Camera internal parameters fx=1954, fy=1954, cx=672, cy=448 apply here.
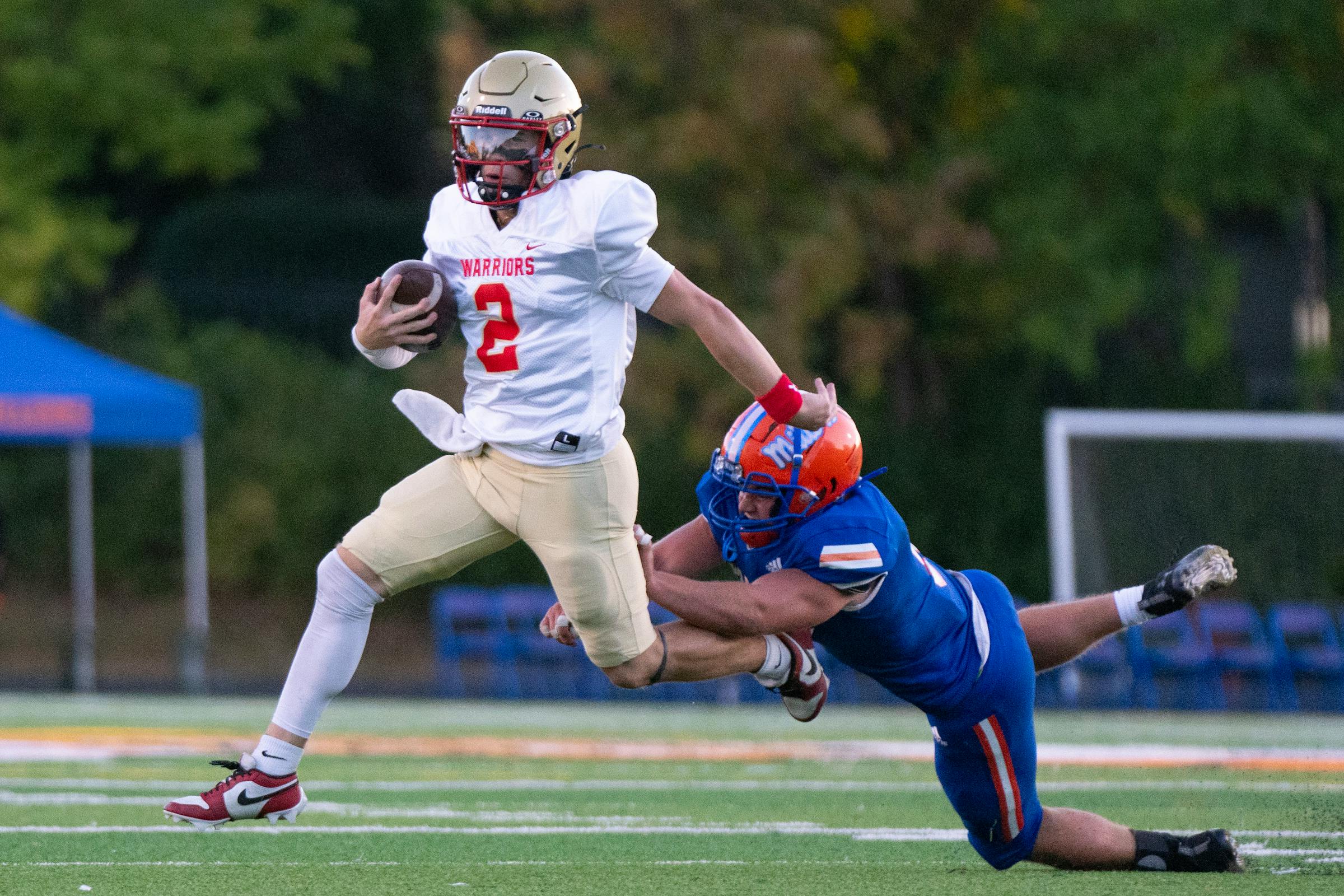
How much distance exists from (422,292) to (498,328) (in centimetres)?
20

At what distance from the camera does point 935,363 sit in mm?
18672

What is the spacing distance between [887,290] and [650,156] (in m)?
2.68

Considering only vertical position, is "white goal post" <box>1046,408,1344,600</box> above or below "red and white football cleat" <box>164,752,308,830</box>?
above

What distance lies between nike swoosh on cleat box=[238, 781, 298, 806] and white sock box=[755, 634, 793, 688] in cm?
121

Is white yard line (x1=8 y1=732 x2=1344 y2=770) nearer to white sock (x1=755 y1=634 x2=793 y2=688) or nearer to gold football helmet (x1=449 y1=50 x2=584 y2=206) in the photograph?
white sock (x1=755 y1=634 x2=793 y2=688)

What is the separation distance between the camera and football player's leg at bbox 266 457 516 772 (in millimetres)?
4801

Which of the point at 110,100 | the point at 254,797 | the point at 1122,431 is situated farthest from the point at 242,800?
the point at 110,100

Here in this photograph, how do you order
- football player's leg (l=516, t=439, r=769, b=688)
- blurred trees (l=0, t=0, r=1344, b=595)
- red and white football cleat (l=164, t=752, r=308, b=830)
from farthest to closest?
blurred trees (l=0, t=0, r=1344, b=595)
football player's leg (l=516, t=439, r=769, b=688)
red and white football cleat (l=164, t=752, r=308, b=830)

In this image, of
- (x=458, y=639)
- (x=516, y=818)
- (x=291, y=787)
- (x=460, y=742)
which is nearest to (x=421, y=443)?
(x=458, y=639)

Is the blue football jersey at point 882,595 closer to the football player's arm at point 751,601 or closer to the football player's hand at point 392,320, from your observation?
the football player's arm at point 751,601

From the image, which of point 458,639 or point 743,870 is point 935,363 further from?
point 743,870

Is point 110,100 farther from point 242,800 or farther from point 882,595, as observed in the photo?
point 882,595

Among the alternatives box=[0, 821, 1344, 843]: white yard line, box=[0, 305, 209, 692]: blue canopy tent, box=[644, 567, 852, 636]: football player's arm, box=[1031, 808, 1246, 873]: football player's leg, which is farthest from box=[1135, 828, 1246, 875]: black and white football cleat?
box=[0, 305, 209, 692]: blue canopy tent

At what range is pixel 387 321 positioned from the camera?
15.3 feet
